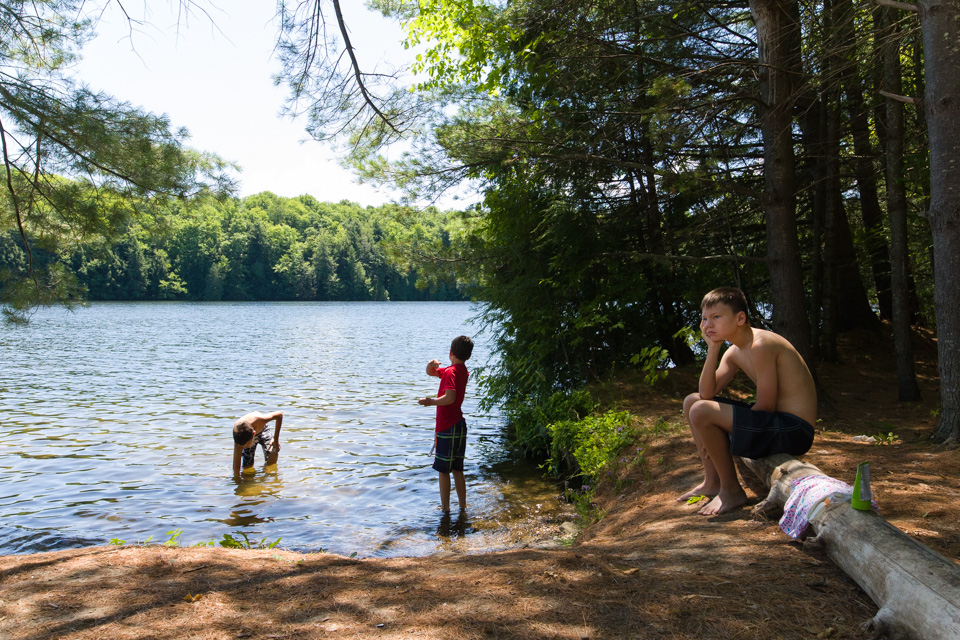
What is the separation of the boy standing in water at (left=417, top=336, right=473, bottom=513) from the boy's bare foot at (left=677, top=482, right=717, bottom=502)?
2544 millimetres

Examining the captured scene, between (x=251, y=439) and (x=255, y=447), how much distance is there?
25 cm

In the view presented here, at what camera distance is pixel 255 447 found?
8.96 metres

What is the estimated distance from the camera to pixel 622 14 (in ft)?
27.2

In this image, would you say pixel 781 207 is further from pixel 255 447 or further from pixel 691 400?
pixel 255 447

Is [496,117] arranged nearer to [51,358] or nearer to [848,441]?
[848,441]

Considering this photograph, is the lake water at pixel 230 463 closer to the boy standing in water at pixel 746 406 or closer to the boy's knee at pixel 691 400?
the boy's knee at pixel 691 400

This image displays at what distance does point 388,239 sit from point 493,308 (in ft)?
7.61

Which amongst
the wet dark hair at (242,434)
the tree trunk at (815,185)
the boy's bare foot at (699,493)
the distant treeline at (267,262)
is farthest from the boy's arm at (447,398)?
the distant treeline at (267,262)

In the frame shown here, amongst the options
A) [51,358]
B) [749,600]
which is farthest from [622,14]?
[51,358]

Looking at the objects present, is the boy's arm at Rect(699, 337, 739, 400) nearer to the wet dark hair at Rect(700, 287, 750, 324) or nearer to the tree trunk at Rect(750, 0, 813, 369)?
the wet dark hair at Rect(700, 287, 750, 324)

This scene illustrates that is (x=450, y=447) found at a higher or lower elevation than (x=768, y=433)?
lower

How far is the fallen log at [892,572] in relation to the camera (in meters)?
2.26

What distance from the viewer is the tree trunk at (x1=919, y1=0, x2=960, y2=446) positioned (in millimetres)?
5203

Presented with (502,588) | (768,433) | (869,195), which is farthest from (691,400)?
(869,195)
